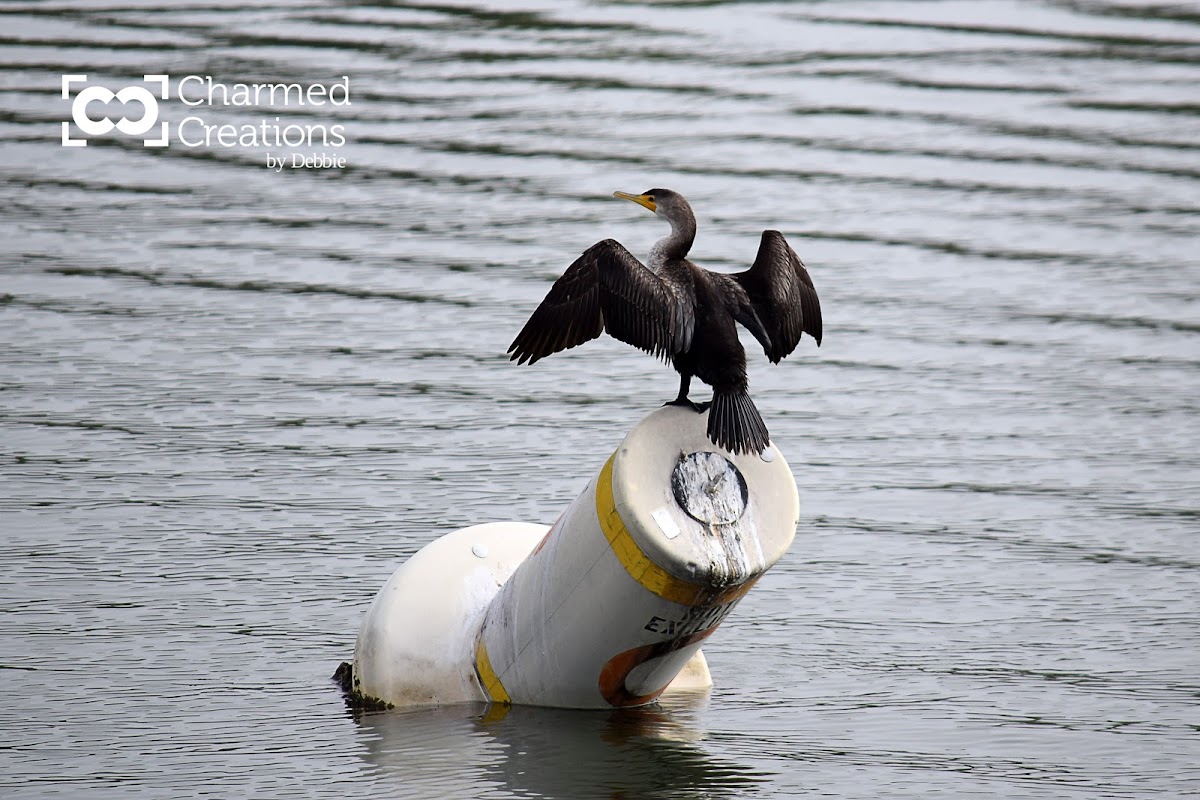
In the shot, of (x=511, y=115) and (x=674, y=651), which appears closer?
(x=674, y=651)

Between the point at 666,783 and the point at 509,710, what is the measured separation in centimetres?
A: 73

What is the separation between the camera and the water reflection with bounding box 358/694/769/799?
6.97m

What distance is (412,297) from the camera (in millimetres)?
14148

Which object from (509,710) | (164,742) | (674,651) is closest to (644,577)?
(674,651)

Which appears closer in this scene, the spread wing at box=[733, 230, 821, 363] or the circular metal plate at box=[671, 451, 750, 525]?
the circular metal plate at box=[671, 451, 750, 525]

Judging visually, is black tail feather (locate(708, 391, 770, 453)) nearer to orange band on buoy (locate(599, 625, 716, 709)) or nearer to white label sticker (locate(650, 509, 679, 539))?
white label sticker (locate(650, 509, 679, 539))

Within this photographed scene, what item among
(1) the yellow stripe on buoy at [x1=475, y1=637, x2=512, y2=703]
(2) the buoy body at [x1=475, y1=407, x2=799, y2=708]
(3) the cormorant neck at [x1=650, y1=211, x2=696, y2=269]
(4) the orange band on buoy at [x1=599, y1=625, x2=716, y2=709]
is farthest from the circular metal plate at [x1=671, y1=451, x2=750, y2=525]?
(1) the yellow stripe on buoy at [x1=475, y1=637, x2=512, y2=703]

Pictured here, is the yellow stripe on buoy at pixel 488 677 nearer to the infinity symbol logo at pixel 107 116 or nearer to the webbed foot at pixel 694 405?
the webbed foot at pixel 694 405

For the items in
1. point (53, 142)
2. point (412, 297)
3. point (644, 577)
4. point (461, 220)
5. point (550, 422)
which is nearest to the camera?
point (644, 577)

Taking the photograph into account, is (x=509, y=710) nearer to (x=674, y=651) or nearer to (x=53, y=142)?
(x=674, y=651)

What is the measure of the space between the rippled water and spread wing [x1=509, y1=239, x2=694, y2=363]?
56.3 inches

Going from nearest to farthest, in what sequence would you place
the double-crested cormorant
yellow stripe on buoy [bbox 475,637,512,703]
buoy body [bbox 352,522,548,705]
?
the double-crested cormorant < yellow stripe on buoy [bbox 475,637,512,703] < buoy body [bbox 352,522,548,705]

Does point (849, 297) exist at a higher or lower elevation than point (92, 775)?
higher

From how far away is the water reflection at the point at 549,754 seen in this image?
697 cm
